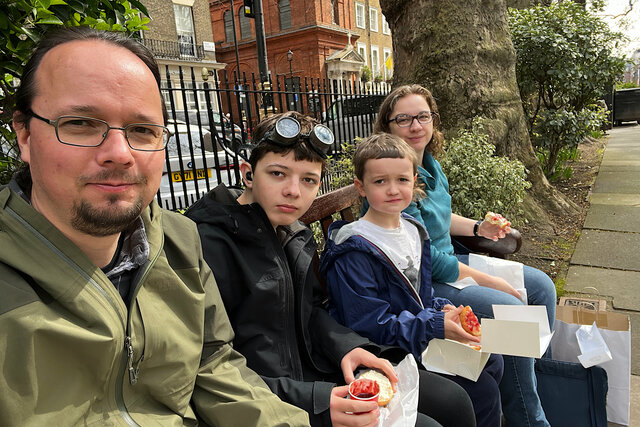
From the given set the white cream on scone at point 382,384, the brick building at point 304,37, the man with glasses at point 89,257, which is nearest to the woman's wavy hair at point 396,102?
the white cream on scone at point 382,384

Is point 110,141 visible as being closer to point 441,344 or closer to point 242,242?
point 242,242

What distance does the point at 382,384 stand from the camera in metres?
1.60

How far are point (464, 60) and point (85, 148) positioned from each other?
17.0ft

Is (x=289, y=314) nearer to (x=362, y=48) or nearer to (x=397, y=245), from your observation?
(x=397, y=245)

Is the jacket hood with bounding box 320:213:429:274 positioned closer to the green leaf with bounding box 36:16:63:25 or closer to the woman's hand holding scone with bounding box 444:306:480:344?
the woman's hand holding scone with bounding box 444:306:480:344

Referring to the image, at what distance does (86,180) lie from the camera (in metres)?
1.08

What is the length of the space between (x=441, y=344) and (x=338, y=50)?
3539cm

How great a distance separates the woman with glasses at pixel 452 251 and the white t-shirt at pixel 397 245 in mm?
319

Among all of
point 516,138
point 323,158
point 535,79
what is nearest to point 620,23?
point 535,79

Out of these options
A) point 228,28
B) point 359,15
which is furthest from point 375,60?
point 228,28

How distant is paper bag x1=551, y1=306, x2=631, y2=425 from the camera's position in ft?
6.95

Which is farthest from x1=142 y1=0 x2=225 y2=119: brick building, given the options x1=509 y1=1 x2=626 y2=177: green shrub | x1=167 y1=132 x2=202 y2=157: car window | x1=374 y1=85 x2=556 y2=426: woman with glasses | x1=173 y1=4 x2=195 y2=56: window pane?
x1=374 y1=85 x2=556 y2=426: woman with glasses

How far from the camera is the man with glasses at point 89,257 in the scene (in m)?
0.99

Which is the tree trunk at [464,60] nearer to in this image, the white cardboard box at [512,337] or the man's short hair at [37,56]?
the white cardboard box at [512,337]
